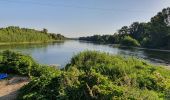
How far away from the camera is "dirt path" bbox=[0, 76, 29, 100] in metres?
15.0

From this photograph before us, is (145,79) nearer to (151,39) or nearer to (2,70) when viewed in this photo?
(2,70)

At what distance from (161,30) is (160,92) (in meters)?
79.6

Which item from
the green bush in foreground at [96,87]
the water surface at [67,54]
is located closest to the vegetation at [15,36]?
the water surface at [67,54]

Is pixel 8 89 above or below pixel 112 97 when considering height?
below

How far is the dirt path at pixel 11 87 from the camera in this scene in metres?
15.0

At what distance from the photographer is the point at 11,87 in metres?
17.3

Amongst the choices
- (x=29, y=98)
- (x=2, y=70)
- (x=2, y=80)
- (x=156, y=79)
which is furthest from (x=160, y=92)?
(x=2, y=70)

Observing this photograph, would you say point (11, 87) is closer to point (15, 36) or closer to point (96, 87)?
point (96, 87)

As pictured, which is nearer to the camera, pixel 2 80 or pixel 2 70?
pixel 2 80

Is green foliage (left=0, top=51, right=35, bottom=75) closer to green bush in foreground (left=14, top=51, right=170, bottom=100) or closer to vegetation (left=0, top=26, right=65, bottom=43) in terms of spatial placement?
green bush in foreground (left=14, top=51, right=170, bottom=100)

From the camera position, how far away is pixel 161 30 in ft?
300

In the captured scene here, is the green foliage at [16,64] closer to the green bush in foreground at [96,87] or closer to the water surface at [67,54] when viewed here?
the water surface at [67,54]

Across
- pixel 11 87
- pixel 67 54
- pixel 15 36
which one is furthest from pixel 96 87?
pixel 15 36

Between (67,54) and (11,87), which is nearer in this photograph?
(11,87)
